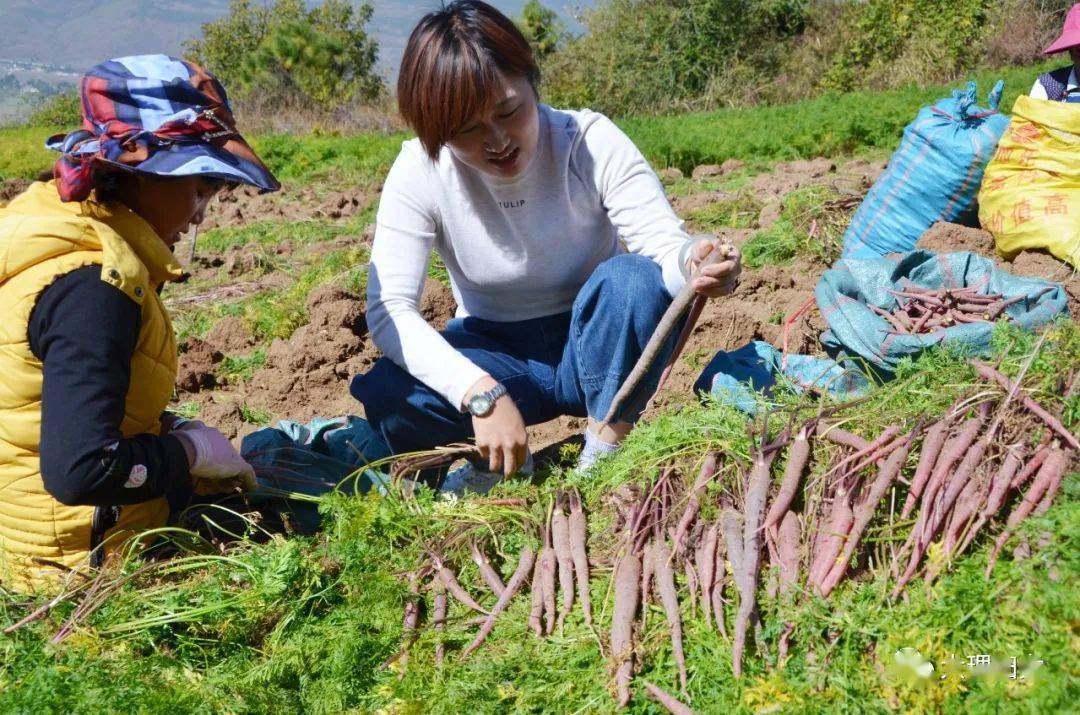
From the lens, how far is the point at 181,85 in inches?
79.5

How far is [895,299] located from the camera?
309 centimetres

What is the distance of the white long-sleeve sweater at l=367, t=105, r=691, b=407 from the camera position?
2.59 metres

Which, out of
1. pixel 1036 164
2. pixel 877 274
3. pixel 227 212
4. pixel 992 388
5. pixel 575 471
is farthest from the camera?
pixel 227 212

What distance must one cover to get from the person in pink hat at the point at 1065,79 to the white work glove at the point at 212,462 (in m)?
4.15

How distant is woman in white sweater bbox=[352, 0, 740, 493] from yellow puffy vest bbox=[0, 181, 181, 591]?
28.9 inches

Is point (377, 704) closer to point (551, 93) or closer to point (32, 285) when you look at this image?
point (32, 285)

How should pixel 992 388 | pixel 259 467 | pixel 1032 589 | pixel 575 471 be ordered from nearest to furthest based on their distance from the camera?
pixel 1032 589 < pixel 992 388 < pixel 575 471 < pixel 259 467

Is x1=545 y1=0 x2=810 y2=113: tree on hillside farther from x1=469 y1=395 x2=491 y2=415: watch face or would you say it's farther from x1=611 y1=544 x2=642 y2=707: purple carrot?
x1=611 y1=544 x2=642 y2=707: purple carrot

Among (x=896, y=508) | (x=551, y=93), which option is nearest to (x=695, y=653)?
(x=896, y=508)

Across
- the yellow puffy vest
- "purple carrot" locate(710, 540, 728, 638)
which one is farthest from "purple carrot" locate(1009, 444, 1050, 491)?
the yellow puffy vest

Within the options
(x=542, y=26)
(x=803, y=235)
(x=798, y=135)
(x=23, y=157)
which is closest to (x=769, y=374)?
(x=803, y=235)

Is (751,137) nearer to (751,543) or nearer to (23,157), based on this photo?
(751,543)

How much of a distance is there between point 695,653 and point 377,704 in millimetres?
698

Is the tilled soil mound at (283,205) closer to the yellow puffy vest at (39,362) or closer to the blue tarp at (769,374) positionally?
the blue tarp at (769,374)
